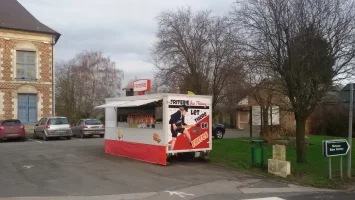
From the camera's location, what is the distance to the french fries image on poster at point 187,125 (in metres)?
12.8

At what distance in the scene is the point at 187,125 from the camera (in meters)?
13.2

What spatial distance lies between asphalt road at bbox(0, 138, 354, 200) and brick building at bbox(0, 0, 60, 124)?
19.4 m

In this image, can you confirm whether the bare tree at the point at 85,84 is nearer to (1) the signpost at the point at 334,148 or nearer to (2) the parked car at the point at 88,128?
(2) the parked car at the point at 88,128

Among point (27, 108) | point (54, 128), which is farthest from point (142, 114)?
point (27, 108)

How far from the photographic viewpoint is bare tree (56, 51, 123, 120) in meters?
47.9

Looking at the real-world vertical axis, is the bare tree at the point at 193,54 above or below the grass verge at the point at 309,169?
above

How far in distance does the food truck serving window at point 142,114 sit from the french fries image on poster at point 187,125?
54 cm

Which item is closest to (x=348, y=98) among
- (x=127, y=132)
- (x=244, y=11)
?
(x=244, y=11)

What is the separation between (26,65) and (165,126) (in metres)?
23.6

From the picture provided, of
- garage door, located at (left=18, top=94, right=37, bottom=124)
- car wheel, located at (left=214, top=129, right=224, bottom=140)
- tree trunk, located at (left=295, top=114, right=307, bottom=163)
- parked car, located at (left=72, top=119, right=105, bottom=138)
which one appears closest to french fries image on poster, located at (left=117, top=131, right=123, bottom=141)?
tree trunk, located at (left=295, top=114, right=307, bottom=163)

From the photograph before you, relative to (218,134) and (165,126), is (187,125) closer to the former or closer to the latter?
(165,126)

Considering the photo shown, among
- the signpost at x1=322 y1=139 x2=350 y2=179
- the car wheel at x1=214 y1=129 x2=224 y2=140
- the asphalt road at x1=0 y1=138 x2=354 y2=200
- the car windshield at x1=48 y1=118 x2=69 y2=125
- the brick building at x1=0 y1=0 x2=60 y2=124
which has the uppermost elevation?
the brick building at x1=0 y1=0 x2=60 y2=124

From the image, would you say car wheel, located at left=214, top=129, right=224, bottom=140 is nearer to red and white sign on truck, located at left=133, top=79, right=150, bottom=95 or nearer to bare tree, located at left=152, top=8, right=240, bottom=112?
bare tree, located at left=152, top=8, right=240, bottom=112

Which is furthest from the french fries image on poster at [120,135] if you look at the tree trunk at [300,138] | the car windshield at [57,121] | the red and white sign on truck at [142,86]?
the car windshield at [57,121]
